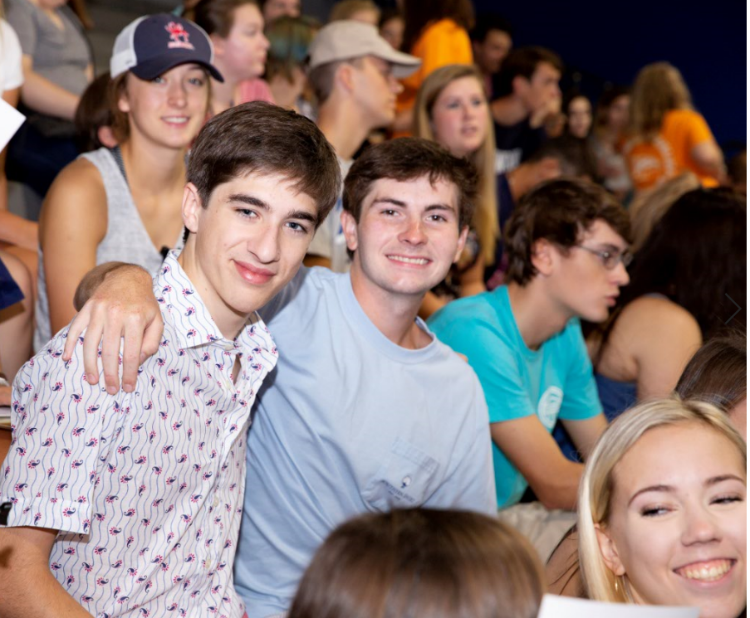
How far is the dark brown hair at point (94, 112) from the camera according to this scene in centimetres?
281

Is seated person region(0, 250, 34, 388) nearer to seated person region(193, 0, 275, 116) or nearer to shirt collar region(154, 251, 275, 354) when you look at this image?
shirt collar region(154, 251, 275, 354)

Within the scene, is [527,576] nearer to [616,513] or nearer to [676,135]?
[616,513]

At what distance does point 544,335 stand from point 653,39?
21.3ft

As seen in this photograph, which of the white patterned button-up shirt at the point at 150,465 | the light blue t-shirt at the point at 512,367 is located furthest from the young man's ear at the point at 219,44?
the white patterned button-up shirt at the point at 150,465

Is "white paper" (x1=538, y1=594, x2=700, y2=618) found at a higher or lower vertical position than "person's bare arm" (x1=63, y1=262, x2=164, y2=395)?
lower

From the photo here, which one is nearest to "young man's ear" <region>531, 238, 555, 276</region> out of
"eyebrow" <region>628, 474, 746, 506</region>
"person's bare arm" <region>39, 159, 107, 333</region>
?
"person's bare arm" <region>39, 159, 107, 333</region>

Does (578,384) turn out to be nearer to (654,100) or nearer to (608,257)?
(608,257)

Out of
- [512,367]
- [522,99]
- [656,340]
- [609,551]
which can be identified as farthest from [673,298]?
[522,99]

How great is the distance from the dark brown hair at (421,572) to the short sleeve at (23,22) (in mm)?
2774

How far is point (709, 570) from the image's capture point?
148cm

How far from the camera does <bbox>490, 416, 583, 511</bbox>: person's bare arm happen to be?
8.43ft

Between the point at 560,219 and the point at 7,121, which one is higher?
the point at 560,219

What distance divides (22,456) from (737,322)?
2038mm

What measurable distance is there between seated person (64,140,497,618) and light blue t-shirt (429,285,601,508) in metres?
0.37
